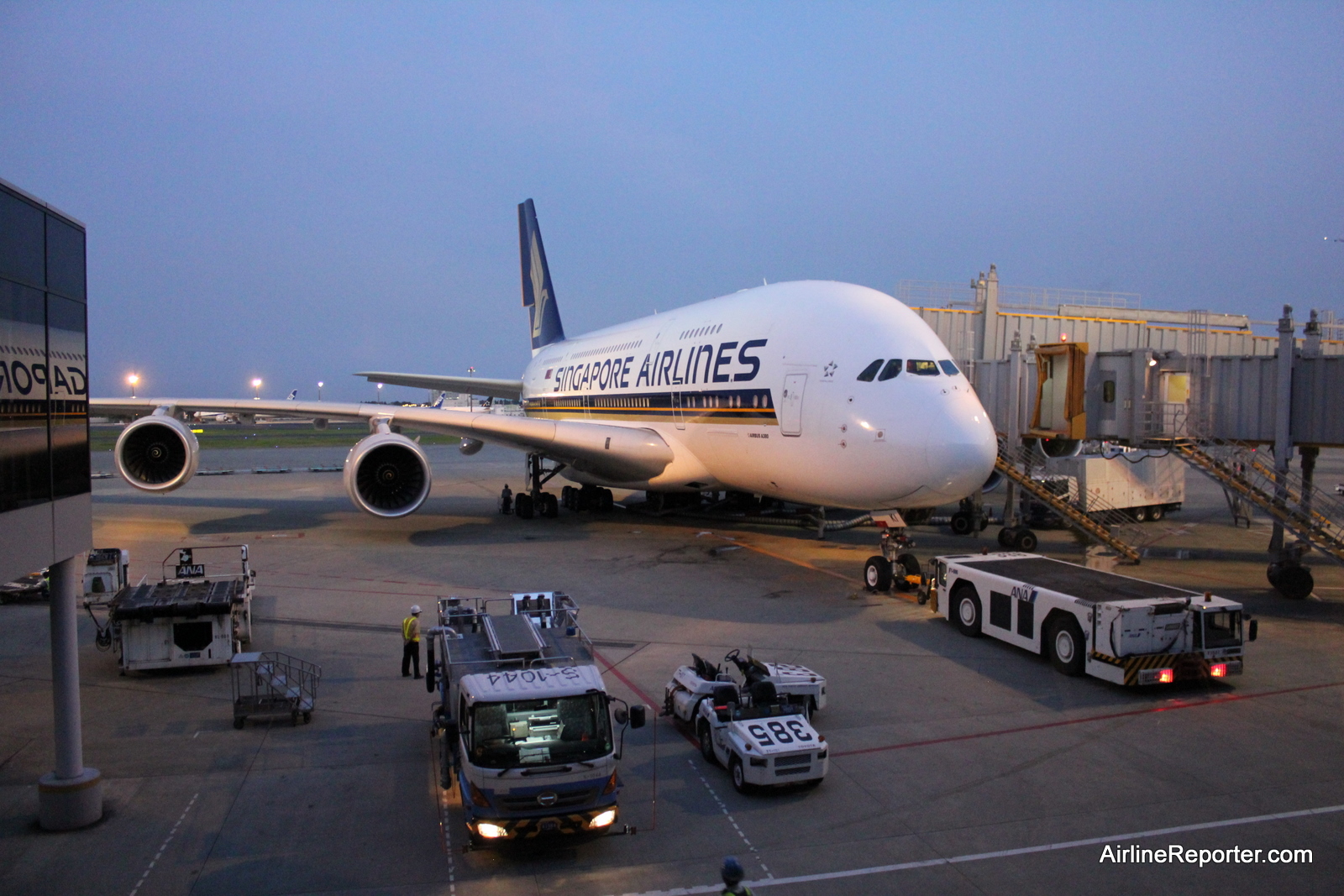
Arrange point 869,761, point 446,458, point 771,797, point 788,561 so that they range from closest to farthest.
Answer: point 771,797, point 869,761, point 788,561, point 446,458

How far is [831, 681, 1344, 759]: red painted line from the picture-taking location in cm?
977

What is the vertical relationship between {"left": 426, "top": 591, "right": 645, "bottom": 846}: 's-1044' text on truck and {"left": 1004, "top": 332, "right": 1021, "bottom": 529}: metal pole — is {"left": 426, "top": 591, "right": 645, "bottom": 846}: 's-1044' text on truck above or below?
below

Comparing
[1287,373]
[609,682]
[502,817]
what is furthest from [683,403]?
[502,817]

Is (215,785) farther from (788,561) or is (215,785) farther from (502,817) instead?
(788,561)

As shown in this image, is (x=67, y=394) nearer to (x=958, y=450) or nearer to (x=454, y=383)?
(x=958, y=450)

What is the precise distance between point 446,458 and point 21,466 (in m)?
54.4

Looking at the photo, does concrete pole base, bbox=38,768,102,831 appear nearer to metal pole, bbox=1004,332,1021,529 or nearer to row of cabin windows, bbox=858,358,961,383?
row of cabin windows, bbox=858,358,961,383

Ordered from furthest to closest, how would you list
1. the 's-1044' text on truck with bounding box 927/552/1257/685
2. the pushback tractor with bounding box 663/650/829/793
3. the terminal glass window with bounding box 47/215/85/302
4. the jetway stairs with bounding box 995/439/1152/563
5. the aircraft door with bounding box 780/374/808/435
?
the jetway stairs with bounding box 995/439/1152/563
the aircraft door with bounding box 780/374/808/435
the 's-1044' text on truck with bounding box 927/552/1257/685
the pushback tractor with bounding box 663/650/829/793
the terminal glass window with bounding box 47/215/85/302

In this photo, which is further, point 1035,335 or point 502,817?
point 1035,335

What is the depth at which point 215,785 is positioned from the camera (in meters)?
8.84

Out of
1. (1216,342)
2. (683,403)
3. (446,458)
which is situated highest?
(1216,342)

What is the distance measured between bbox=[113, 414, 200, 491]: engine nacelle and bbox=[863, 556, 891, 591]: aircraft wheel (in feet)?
53.6

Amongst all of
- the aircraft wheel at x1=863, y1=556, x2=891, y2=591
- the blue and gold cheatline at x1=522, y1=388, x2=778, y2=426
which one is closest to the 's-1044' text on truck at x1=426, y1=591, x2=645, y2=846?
the aircraft wheel at x1=863, y1=556, x2=891, y2=591

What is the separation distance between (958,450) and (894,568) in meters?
3.03
